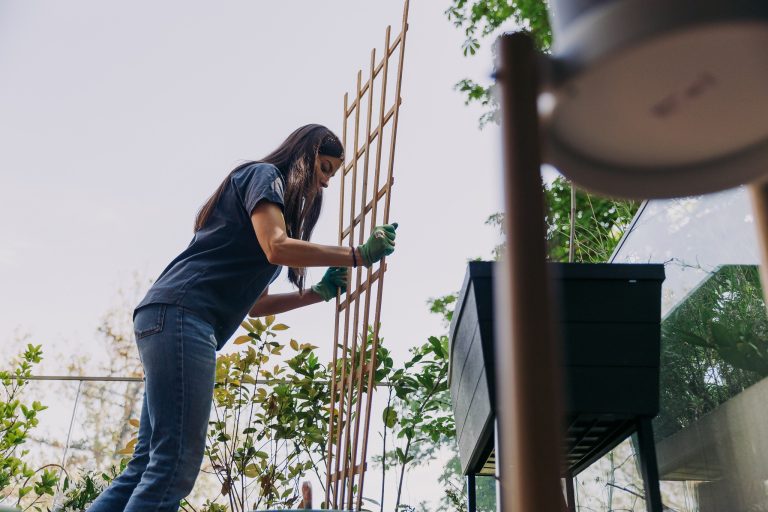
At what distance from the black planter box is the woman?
544 millimetres

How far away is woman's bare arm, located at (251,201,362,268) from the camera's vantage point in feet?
5.11

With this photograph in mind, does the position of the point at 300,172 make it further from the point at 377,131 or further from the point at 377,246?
the point at 377,131

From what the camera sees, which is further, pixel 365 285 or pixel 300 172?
pixel 365 285

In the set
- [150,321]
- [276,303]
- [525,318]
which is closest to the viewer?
[525,318]

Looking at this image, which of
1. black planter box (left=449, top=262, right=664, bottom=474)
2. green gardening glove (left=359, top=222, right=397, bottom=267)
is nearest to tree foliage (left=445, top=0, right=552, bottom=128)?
green gardening glove (left=359, top=222, right=397, bottom=267)

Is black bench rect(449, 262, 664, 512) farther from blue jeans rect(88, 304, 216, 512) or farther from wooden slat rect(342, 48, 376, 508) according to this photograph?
wooden slat rect(342, 48, 376, 508)

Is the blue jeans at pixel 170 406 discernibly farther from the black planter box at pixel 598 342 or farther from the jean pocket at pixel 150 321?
the black planter box at pixel 598 342

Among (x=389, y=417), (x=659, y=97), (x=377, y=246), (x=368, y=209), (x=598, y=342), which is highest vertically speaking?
(x=368, y=209)

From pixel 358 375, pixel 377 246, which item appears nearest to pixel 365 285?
pixel 358 375

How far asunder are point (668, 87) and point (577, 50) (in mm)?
68

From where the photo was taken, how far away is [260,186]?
162 cm

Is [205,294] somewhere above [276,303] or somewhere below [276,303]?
below

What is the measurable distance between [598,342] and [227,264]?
0.92 m

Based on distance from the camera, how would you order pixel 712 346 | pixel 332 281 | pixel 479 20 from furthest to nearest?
1. pixel 479 20
2. pixel 332 281
3. pixel 712 346
